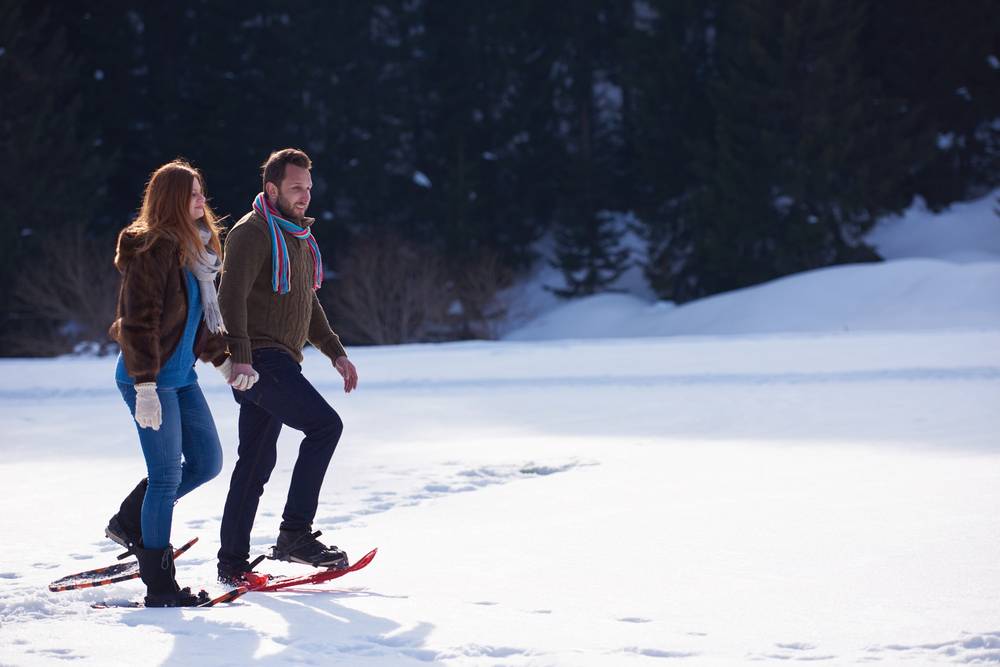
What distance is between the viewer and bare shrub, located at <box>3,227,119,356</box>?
26.6 m

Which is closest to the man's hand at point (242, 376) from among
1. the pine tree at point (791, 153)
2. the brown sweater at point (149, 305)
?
the brown sweater at point (149, 305)

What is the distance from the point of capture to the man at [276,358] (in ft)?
14.9

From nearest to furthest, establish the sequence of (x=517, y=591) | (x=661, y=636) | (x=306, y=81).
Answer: (x=661, y=636) < (x=517, y=591) < (x=306, y=81)

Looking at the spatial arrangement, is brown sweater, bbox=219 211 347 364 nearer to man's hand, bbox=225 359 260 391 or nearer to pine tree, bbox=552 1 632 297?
man's hand, bbox=225 359 260 391

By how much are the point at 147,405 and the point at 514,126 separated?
33.3m

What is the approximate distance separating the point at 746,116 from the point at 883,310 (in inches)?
376

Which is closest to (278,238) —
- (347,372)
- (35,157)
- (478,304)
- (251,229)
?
(251,229)

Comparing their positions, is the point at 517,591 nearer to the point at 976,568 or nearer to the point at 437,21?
the point at 976,568

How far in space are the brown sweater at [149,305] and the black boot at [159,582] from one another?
0.72 metres

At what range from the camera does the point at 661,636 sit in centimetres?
392

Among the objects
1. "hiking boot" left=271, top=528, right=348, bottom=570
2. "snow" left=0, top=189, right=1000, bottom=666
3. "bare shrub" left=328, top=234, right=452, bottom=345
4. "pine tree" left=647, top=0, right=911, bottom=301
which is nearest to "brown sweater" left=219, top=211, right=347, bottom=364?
"hiking boot" left=271, top=528, right=348, bottom=570

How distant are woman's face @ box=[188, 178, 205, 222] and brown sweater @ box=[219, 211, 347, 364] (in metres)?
0.17

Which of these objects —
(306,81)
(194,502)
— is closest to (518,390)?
(194,502)

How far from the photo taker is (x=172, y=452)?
4.34 meters
